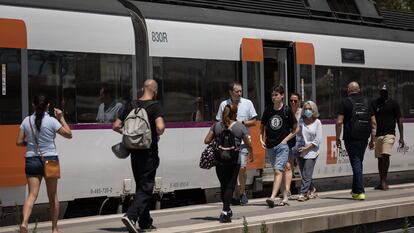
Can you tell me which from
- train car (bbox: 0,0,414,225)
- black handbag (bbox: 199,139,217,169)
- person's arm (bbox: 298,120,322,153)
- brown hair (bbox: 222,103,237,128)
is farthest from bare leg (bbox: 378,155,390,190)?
black handbag (bbox: 199,139,217,169)

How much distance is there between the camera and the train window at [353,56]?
53.5ft

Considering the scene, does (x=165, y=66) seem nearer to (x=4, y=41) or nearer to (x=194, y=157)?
(x=194, y=157)

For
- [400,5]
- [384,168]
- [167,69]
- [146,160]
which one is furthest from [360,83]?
[400,5]

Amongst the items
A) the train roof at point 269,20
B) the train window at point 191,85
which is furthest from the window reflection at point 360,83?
the train window at point 191,85

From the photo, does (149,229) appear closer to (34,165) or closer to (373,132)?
(34,165)

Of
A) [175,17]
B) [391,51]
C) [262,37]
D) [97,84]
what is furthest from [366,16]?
[97,84]

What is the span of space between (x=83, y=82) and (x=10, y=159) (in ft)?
5.61

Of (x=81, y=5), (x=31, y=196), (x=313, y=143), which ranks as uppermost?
(x=81, y=5)

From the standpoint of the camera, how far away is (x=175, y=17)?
1298cm

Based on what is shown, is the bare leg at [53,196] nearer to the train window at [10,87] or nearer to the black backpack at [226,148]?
the train window at [10,87]

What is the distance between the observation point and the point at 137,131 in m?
8.76

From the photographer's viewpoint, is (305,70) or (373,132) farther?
(305,70)

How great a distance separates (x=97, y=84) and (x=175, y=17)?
6.73 ft

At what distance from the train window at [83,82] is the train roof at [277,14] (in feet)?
2.38
